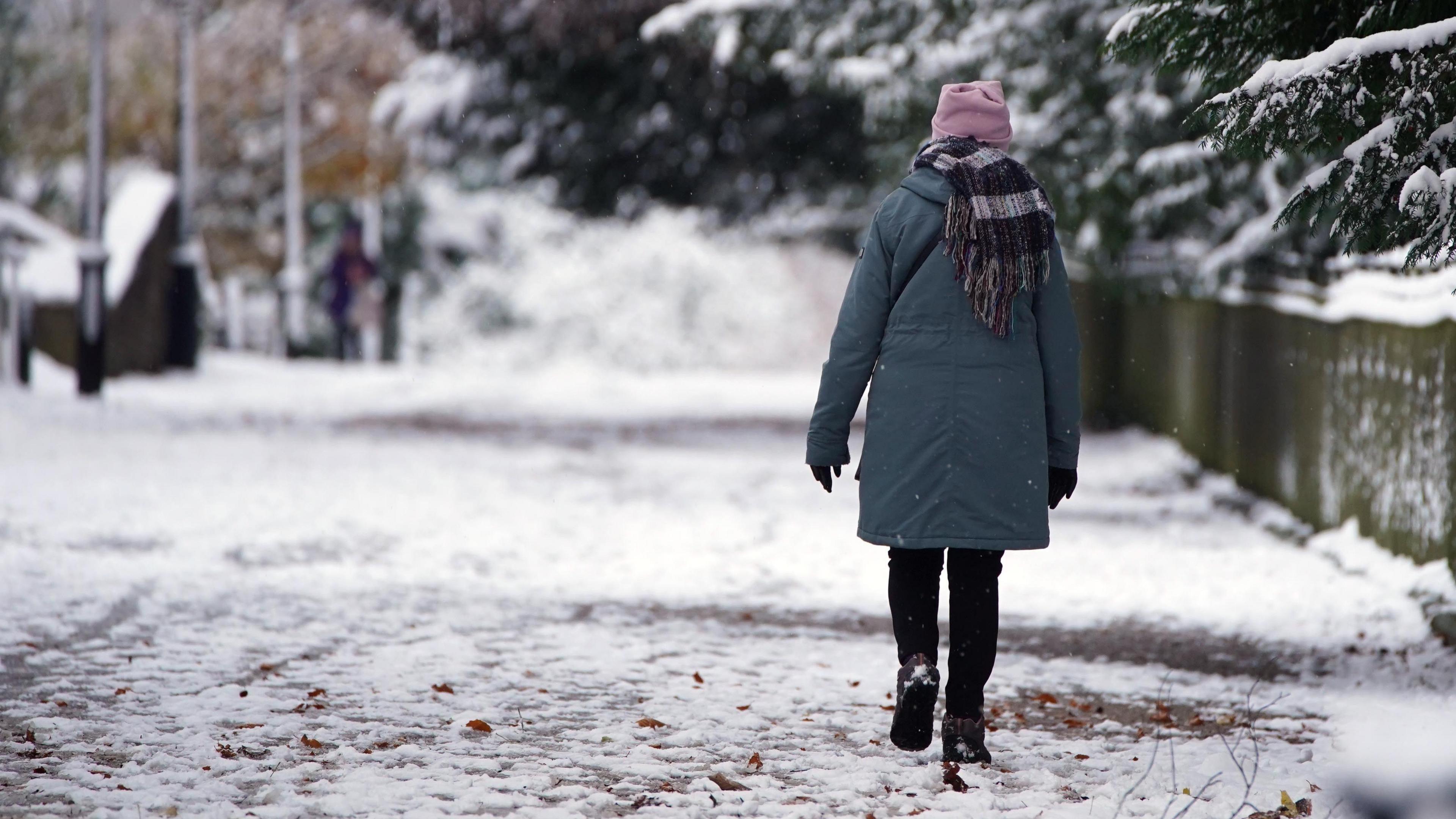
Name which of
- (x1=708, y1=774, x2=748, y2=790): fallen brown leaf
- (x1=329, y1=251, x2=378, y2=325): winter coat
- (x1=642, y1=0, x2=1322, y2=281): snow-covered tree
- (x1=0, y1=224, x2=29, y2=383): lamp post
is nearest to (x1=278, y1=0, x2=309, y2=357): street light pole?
(x1=329, y1=251, x2=378, y2=325): winter coat

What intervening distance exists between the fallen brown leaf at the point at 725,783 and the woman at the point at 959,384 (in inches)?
20.9

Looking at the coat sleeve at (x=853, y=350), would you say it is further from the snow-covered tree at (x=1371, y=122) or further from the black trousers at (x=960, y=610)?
the snow-covered tree at (x=1371, y=122)

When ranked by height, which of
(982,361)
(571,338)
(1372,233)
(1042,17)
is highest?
(1042,17)

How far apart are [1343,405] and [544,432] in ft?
27.5

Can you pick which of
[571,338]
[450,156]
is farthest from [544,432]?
[571,338]

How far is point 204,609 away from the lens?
6.96m

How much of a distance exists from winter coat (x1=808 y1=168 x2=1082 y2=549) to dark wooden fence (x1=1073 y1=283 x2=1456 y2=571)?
3633 millimetres

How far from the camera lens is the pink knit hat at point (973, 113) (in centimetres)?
475

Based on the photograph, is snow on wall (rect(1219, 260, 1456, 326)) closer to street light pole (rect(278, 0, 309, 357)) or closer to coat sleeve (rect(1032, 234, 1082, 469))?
coat sleeve (rect(1032, 234, 1082, 469))

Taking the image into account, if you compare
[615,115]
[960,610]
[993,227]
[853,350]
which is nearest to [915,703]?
[960,610]

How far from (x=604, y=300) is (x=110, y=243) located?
57.1 ft

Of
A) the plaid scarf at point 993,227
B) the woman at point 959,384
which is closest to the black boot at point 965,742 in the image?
the woman at point 959,384

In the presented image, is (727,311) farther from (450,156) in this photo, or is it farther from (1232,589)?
(1232,589)

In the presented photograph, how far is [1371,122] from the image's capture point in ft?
17.2
